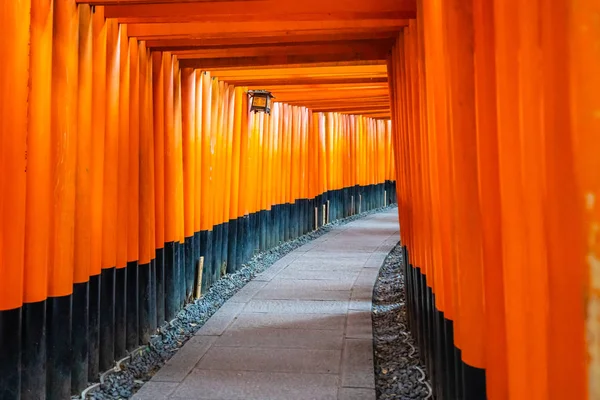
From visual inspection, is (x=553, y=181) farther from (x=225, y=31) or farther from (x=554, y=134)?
(x=225, y=31)

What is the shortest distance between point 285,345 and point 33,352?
7.09ft

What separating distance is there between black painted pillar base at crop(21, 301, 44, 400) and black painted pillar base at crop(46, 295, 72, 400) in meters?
0.14

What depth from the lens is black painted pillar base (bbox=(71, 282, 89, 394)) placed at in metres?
3.56

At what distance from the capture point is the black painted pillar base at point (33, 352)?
3039 millimetres

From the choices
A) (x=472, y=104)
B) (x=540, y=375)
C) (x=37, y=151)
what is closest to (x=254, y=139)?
(x=37, y=151)

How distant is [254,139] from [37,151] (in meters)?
5.92

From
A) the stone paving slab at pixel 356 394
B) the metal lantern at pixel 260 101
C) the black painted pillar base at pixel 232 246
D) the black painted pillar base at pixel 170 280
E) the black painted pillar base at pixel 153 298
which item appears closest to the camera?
the stone paving slab at pixel 356 394

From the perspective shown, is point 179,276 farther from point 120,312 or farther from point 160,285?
point 120,312

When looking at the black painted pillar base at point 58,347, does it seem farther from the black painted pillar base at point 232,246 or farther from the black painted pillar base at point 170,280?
the black painted pillar base at point 232,246

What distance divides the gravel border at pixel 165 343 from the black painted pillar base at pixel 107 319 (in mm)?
95

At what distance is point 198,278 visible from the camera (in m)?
6.24

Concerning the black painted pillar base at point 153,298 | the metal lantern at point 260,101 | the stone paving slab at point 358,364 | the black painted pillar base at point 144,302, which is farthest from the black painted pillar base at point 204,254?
the stone paving slab at point 358,364

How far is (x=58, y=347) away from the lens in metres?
3.37

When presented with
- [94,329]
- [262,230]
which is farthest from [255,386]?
[262,230]
